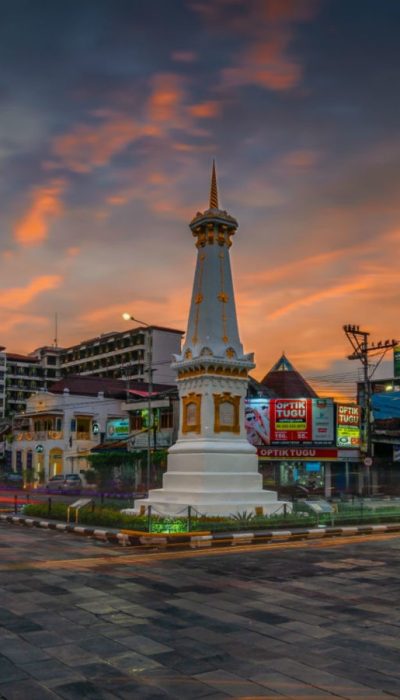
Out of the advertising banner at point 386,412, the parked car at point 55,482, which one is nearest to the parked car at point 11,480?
the parked car at point 55,482

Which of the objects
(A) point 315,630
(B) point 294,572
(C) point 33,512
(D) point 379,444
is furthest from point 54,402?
(A) point 315,630

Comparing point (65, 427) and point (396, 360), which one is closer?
point (65, 427)

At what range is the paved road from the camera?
7105 mm

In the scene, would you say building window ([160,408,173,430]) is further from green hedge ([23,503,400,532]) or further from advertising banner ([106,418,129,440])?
green hedge ([23,503,400,532])

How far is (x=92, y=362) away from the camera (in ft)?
372

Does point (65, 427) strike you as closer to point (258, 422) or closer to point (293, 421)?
point (258, 422)

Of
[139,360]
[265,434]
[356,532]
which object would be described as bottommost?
[356,532]

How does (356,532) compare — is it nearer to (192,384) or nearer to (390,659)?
(192,384)

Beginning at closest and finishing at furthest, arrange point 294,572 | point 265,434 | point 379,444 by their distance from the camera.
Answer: point 294,572 < point 265,434 < point 379,444

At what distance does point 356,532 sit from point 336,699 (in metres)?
17.7

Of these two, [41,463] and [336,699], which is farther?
[41,463]

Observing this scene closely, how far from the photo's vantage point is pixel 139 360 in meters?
103

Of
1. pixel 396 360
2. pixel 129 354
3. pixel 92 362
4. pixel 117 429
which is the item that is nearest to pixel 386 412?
pixel 396 360

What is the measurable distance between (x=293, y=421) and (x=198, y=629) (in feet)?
142
